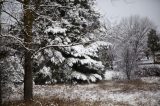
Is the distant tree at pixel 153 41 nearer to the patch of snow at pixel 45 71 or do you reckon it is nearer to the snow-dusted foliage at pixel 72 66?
the snow-dusted foliage at pixel 72 66

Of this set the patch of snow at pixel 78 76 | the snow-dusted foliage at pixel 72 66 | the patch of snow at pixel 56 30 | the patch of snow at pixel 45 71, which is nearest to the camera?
the patch of snow at pixel 45 71

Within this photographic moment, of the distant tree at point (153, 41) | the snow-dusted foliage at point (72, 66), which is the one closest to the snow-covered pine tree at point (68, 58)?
the snow-dusted foliage at point (72, 66)

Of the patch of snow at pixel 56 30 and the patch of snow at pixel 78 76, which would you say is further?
the patch of snow at pixel 78 76

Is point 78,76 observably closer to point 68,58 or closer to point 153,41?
point 68,58

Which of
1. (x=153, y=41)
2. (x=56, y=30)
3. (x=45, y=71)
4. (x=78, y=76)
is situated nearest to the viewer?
(x=45, y=71)

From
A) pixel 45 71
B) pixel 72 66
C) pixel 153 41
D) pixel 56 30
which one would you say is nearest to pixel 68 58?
pixel 72 66

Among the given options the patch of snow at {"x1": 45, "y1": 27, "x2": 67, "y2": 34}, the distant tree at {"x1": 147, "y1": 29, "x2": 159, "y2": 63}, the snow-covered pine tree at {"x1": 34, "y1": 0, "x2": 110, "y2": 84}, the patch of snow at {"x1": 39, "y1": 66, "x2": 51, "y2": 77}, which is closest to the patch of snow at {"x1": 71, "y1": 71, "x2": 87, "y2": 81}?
the snow-covered pine tree at {"x1": 34, "y1": 0, "x2": 110, "y2": 84}

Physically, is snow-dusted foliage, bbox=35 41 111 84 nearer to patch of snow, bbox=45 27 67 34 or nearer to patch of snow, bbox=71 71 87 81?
patch of snow, bbox=71 71 87 81

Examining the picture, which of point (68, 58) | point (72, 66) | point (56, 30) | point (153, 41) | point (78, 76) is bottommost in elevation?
point (78, 76)

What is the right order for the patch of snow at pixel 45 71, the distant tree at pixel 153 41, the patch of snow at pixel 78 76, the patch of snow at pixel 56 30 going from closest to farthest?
1. the patch of snow at pixel 45 71
2. the patch of snow at pixel 56 30
3. the patch of snow at pixel 78 76
4. the distant tree at pixel 153 41

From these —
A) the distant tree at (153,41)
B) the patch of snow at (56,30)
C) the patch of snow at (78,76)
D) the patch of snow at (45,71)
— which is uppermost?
the distant tree at (153,41)

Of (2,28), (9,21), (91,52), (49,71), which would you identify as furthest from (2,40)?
(91,52)

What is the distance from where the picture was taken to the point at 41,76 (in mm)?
21797

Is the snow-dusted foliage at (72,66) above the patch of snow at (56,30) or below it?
below
